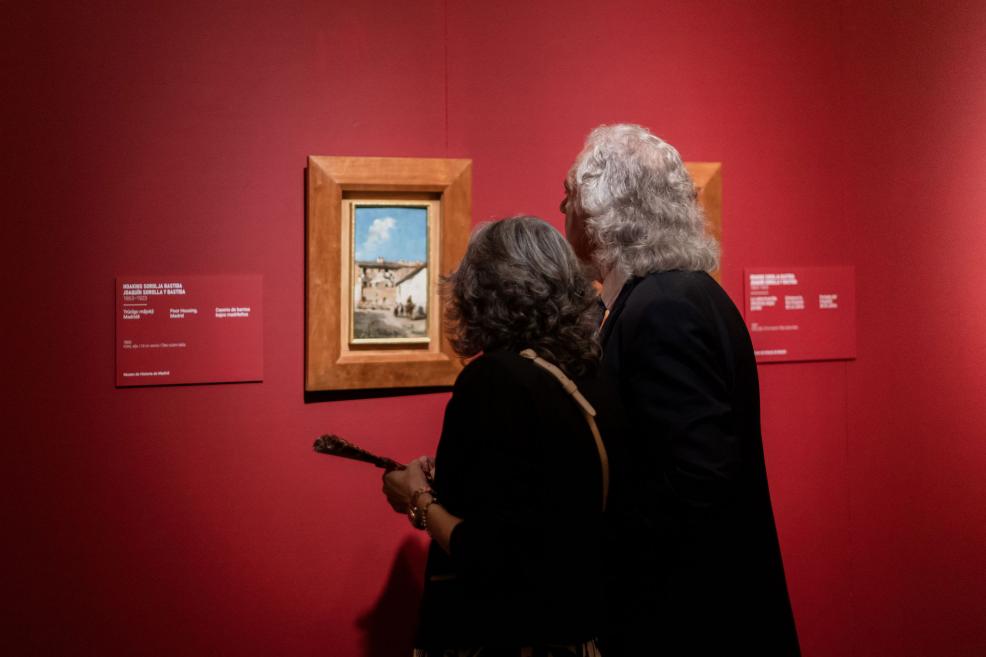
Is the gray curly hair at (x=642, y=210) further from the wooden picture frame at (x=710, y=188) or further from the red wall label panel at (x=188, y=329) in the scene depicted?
the red wall label panel at (x=188, y=329)

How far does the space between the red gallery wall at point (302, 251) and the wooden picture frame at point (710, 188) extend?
0.31ft

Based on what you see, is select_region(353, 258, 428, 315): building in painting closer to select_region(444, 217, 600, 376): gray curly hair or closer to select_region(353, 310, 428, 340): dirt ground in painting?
select_region(353, 310, 428, 340): dirt ground in painting

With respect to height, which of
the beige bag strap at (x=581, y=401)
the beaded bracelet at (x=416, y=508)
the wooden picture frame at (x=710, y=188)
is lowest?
the beaded bracelet at (x=416, y=508)

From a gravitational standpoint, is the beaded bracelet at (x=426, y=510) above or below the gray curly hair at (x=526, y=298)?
below

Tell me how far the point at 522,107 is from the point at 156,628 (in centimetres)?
189

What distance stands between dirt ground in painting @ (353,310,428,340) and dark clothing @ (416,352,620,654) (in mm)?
949

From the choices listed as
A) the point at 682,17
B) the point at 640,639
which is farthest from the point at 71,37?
the point at 640,639

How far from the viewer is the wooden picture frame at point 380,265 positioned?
241 cm

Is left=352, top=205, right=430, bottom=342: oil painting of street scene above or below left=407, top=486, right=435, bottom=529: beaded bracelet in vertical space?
above

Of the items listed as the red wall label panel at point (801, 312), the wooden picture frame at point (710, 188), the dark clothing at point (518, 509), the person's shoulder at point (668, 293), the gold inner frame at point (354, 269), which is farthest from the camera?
the red wall label panel at point (801, 312)

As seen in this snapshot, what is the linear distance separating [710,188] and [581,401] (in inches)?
57.4

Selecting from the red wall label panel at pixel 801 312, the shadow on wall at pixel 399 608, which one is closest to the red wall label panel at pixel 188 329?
the shadow on wall at pixel 399 608

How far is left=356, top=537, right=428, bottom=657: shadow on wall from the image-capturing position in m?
2.55

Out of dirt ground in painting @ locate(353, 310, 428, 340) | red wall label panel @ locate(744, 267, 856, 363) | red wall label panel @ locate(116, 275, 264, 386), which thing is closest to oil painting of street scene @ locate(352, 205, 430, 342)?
dirt ground in painting @ locate(353, 310, 428, 340)
